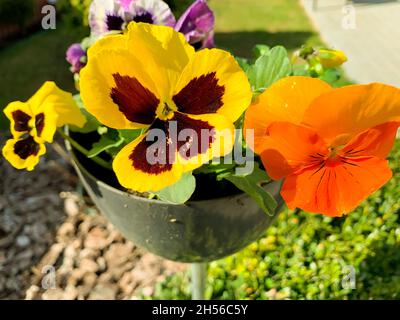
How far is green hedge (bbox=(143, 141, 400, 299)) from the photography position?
215 cm

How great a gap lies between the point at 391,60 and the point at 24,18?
4011 millimetres

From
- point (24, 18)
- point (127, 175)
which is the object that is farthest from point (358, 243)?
point (24, 18)

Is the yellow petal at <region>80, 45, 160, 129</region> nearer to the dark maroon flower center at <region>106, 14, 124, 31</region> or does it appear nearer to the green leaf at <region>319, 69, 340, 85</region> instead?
the dark maroon flower center at <region>106, 14, 124, 31</region>

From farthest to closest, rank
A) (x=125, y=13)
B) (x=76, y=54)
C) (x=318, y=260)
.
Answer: (x=318, y=260)
(x=76, y=54)
(x=125, y=13)

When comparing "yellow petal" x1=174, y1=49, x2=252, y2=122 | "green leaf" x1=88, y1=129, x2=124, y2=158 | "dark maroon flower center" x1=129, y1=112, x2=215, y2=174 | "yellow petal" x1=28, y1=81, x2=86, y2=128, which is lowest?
"green leaf" x1=88, y1=129, x2=124, y2=158

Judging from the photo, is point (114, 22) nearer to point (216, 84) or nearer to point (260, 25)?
point (216, 84)

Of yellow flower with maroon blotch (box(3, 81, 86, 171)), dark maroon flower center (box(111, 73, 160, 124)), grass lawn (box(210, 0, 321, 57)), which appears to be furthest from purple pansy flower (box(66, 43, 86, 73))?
grass lawn (box(210, 0, 321, 57))

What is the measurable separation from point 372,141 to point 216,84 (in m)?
0.23

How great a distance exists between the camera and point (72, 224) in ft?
8.75

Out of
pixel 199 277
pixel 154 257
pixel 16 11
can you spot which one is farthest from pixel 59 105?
pixel 16 11

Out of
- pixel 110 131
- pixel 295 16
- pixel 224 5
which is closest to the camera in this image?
pixel 110 131

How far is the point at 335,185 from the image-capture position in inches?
28.9

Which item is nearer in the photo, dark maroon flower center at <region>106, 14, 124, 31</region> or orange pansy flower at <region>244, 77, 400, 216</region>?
orange pansy flower at <region>244, 77, 400, 216</region>
